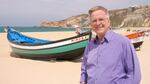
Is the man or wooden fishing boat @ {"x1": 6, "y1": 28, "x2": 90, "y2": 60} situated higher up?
the man

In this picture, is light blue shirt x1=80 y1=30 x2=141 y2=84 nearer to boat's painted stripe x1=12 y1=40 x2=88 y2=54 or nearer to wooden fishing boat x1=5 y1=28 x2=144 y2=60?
wooden fishing boat x1=5 y1=28 x2=144 y2=60

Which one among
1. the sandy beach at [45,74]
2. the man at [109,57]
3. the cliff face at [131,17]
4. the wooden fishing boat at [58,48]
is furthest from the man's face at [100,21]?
the cliff face at [131,17]

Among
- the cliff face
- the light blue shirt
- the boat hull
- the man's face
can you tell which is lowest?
the cliff face

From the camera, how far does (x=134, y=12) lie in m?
136

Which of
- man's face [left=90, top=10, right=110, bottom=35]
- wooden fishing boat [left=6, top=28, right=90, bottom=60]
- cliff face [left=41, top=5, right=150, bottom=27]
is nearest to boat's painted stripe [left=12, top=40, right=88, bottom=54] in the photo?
wooden fishing boat [left=6, top=28, right=90, bottom=60]

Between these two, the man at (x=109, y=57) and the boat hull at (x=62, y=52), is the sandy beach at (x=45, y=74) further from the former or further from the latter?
the man at (x=109, y=57)

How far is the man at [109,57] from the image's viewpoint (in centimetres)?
273

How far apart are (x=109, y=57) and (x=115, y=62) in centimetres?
7

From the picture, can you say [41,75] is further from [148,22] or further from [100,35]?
[148,22]

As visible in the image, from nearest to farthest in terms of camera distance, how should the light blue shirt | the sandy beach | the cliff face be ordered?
the light blue shirt < the sandy beach < the cliff face

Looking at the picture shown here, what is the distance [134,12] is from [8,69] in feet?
425

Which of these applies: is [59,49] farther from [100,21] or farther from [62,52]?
[100,21]

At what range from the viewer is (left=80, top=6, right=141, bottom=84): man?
2.73 m

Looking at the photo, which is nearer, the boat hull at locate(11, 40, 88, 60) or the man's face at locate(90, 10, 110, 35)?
the man's face at locate(90, 10, 110, 35)
